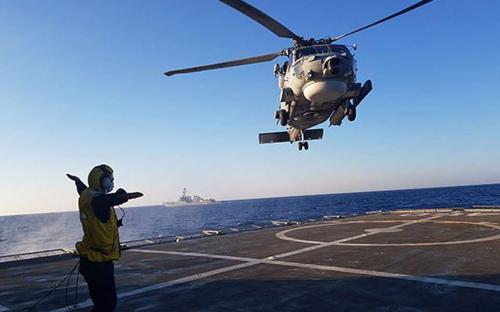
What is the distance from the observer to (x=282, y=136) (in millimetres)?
25297

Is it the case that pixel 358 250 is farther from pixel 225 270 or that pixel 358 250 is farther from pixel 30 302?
pixel 30 302

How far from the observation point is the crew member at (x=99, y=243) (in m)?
5.56

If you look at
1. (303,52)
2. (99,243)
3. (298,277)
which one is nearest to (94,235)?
(99,243)

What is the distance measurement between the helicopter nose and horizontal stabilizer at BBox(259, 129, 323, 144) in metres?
6.70

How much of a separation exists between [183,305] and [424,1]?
12.9 meters

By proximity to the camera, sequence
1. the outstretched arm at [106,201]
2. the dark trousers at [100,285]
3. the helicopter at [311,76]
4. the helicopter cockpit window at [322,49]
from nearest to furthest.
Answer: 1. the outstretched arm at [106,201]
2. the dark trousers at [100,285]
3. the helicopter at [311,76]
4. the helicopter cockpit window at [322,49]

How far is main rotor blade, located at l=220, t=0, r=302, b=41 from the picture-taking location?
48.1ft

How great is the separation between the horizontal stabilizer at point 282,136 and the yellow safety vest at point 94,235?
19474 millimetres

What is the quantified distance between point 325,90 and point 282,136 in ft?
27.7

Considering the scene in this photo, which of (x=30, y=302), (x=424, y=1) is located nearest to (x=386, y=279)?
(x=30, y=302)

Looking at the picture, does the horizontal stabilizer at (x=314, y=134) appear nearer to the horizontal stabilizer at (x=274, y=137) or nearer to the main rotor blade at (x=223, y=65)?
the horizontal stabilizer at (x=274, y=137)

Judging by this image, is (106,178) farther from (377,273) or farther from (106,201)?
(377,273)

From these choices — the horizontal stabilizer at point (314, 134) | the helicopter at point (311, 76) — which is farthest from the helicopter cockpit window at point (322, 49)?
the horizontal stabilizer at point (314, 134)

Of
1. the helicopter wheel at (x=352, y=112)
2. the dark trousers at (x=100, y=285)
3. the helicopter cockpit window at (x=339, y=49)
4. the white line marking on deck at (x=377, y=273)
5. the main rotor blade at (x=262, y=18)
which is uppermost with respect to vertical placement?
the main rotor blade at (x=262, y=18)
